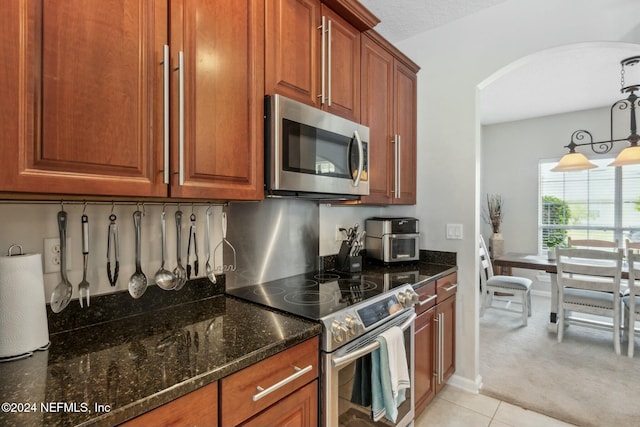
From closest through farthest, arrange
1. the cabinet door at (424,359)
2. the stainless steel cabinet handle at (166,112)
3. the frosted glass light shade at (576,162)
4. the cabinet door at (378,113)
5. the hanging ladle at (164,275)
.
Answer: the stainless steel cabinet handle at (166,112) < the hanging ladle at (164,275) < the cabinet door at (424,359) < the cabinet door at (378,113) < the frosted glass light shade at (576,162)

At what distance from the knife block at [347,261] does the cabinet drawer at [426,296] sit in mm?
421

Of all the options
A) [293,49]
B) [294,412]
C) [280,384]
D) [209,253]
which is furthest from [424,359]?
[293,49]

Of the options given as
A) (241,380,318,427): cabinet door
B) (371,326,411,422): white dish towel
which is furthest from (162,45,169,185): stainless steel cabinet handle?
(371,326,411,422): white dish towel

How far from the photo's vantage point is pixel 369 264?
2461mm

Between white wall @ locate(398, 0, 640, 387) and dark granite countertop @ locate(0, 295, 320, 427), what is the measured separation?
5.41 feet

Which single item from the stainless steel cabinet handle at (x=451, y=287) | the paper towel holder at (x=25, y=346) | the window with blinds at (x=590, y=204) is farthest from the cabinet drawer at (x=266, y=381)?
the window with blinds at (x=590, y=204)

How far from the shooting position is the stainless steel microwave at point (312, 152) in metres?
1.39

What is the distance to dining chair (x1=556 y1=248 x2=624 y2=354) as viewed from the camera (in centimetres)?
291

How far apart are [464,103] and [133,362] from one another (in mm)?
2501

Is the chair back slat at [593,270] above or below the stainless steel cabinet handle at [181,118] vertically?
below

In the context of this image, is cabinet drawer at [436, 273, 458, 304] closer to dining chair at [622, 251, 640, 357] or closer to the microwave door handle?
the microwave door handle

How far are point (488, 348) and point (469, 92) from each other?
2.29 m

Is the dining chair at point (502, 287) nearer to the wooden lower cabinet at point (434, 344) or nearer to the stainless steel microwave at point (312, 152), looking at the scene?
the wooden lower cabinet at point (434, 344)

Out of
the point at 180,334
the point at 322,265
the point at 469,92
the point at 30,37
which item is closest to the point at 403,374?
the point at 322,265
